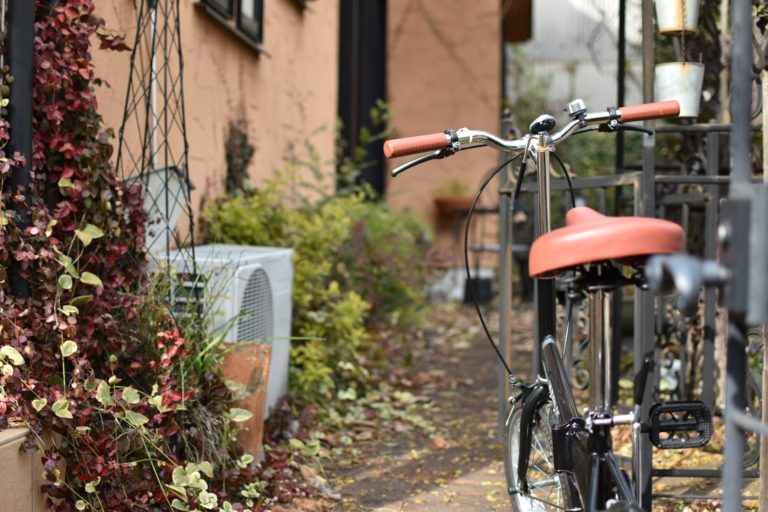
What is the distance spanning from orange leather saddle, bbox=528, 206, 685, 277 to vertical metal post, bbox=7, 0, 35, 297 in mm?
1572

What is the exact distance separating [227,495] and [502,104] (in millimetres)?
8419

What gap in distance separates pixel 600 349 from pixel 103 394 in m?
1.43

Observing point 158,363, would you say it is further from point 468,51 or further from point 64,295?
point 468,51

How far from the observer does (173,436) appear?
314 cm

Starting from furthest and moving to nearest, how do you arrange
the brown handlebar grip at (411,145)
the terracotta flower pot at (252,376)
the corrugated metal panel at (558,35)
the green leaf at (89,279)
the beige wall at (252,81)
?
the corrugated metal panel at (558,35) < the beige wall at (252,81) < the terracotta flower pot at (252,376) < the green leaf at (89,279) < the brown handlebar grip at (411,145)

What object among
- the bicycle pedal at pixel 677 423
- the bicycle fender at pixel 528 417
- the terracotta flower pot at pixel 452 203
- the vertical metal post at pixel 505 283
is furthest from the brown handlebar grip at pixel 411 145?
the terracotta flower pot at pixel 452 203

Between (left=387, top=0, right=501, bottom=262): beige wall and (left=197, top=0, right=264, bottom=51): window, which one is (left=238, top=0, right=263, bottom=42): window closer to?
(left=197, top=0, right=264, bottom=51): window

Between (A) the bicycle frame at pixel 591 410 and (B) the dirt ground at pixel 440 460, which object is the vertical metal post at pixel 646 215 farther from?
(A) the bicycle frame at pixel 591 410

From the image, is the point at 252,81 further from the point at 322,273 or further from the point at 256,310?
the point at 256,310

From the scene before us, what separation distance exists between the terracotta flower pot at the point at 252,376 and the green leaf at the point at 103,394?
766mm

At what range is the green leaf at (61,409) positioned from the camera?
2.64 m

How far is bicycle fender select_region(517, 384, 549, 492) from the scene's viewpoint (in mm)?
2730

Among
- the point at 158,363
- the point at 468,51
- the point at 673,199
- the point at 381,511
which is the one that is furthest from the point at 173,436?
the point at 468,51

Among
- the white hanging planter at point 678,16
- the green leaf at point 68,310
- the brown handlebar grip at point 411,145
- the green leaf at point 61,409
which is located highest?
the white hanging planter at point 678,16
